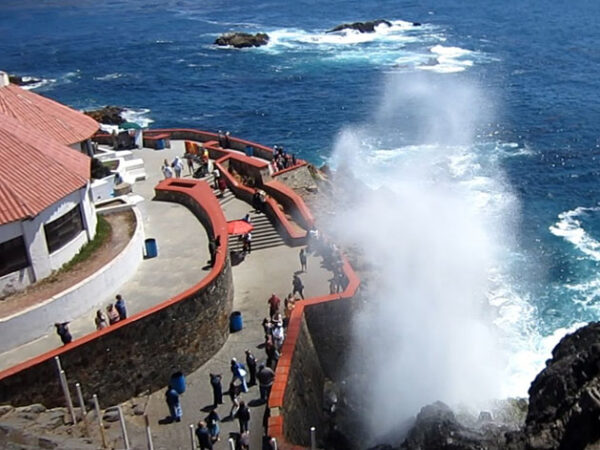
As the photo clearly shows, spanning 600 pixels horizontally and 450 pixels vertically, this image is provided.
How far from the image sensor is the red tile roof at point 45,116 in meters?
29.7

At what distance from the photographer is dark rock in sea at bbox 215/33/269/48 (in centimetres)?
9250

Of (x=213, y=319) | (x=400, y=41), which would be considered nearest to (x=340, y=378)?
(x=213, y=319)

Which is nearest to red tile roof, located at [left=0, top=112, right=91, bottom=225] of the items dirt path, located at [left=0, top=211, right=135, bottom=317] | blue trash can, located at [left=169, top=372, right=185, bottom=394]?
dirt path, located at [left=0, top=211, right=135, bottom=317]

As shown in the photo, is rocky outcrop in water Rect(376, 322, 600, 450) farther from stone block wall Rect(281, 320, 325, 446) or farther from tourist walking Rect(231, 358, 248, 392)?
tourist walking Rect(231, 358, 248, 392)

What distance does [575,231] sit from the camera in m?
42.0

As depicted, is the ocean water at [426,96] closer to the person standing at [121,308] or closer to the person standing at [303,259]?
the person standing at [303,259]

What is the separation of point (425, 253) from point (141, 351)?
18221 millimetres

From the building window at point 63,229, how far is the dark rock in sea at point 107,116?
35905mm

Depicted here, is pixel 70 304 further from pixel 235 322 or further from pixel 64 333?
pixel 235 322

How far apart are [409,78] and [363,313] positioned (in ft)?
166

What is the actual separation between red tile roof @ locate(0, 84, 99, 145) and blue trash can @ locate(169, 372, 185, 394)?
40.9ft

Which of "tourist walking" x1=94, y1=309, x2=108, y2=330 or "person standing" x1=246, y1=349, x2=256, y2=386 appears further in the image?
"person standing" x1=246, y1=349, x2=256, y2=386

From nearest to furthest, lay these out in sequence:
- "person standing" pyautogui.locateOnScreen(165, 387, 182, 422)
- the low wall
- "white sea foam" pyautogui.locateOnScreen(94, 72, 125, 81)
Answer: the low wall < "person standing" pyautogui.locateOnScreen(165, 387, 182, 422) < "white sea foam" pyautogui.locateOnScreen(94, 72, 125, 81)

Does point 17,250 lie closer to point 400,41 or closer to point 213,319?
point 213,319
